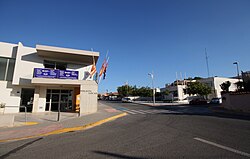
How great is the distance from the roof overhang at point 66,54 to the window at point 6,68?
10.3ft

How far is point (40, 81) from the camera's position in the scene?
14211 mm

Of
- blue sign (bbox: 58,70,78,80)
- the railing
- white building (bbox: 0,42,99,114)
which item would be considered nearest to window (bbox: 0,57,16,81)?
white building (bbox: 0,42,99,114)

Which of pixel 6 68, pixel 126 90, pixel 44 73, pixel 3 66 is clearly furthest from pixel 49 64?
pixel 126 90

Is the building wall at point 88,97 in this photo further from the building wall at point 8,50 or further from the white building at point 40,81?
the building wall at point 8,50

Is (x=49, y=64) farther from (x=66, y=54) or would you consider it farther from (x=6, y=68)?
(x=6, y=68)

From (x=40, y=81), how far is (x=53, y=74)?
5.42 ft

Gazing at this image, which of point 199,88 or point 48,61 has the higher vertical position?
point 48,61

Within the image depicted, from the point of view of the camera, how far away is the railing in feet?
48.5

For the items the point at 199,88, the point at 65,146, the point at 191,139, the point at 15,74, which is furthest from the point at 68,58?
the point at 199,88

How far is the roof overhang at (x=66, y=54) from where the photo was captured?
15728 mm

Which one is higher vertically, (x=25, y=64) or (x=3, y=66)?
(x=25, y=64)

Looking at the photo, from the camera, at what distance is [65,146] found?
514 cm

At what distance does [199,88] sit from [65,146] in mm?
39310

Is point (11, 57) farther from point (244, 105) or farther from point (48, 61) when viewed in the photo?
point (244, 105)
